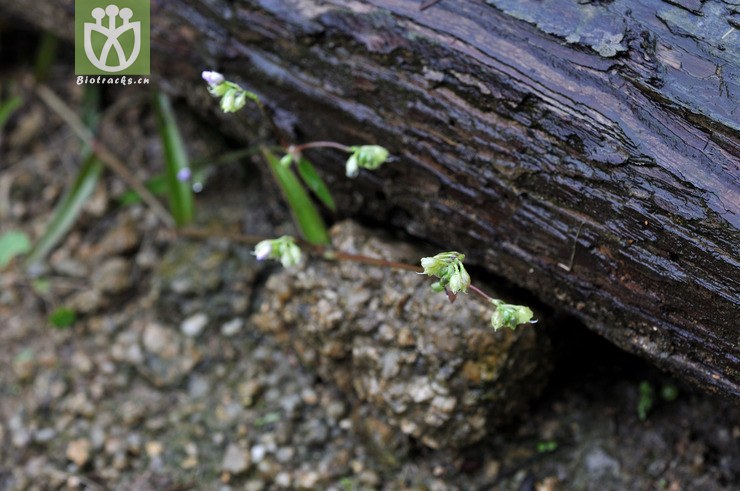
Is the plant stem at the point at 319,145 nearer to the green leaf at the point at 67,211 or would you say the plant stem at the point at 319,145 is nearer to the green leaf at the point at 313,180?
the green leaf at the point at 313,180

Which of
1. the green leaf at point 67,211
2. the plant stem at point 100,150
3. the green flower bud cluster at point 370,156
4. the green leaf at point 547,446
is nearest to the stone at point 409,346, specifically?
the green leaf at point 547,446

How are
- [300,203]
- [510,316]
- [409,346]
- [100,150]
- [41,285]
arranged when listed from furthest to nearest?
[100,150] → [41,285] → [300,203] → [409,346] → [510,316]

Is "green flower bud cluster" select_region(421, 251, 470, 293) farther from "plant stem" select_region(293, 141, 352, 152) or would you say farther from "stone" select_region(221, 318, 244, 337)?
"stone" select_region(221, 318, 244, 337)

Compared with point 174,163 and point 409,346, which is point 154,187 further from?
point 409,346

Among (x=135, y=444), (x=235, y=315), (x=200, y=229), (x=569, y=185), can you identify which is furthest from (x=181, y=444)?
(x=569, y=185)

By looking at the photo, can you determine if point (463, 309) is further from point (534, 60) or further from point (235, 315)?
point (235, 315)

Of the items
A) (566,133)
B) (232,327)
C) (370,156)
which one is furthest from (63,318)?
(566,133)
